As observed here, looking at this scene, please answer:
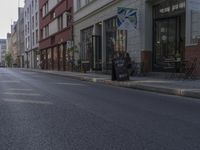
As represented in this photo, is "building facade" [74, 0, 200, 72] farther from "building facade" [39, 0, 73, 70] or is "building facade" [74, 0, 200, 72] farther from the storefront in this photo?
"building facade" [39, 0, 73, 70]

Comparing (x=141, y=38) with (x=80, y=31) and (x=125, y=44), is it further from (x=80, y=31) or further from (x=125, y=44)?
(x=80, y=31)

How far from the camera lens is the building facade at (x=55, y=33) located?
4957 centimetres

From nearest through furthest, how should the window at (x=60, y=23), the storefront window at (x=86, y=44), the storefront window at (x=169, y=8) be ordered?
the storefront window at (x=169, y=8), the storefront window at (x=86, y=44), the window at (x=60, y=23)

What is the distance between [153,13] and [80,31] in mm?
17954

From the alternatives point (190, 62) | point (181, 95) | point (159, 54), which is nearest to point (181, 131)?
point (181, 95)

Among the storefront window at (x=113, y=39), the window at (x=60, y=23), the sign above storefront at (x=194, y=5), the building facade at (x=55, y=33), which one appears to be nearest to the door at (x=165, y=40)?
the storefront window at (x=113, y=39)

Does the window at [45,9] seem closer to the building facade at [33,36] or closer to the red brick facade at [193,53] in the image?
the building facade at [33,36]

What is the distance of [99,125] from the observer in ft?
27.9

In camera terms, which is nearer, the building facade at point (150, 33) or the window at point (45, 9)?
the building facade at point (150, 33)

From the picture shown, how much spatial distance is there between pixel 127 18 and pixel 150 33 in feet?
6.85

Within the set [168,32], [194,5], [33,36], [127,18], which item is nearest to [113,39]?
[127,18]

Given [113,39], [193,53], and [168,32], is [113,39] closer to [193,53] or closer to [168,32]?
[168,32]

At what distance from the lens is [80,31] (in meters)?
43.6

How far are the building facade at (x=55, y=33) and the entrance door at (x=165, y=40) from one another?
723 inches
